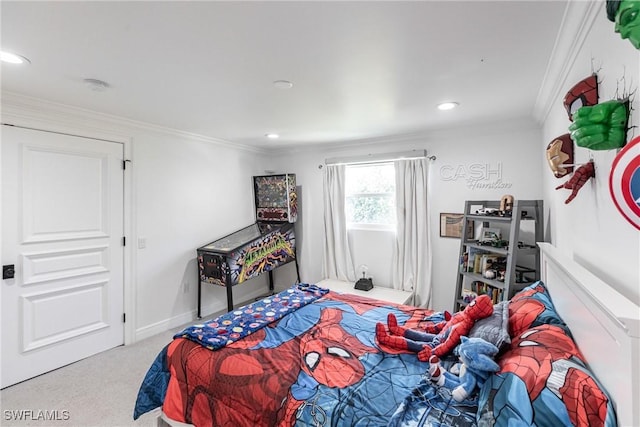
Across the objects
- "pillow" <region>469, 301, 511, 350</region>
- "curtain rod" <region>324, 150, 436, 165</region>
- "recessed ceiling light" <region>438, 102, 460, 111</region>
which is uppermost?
"recessed ceiling light" <region>438, 102, 460, 111</region>

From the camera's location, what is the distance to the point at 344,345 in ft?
5.81

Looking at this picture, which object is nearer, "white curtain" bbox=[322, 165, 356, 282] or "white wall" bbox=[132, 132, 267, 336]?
"white wall" bbox=[132, 132, 267, 336]

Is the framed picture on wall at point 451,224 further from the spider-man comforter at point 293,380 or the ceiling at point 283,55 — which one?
the spider-man comforter at point 293,380

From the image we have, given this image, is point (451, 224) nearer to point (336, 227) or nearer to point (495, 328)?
point (336, 227)

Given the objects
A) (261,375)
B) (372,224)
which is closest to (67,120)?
(261,375)

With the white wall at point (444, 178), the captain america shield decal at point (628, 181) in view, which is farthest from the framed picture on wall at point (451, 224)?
the captain america shield decal at point (628, 181)

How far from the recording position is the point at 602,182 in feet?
3.77

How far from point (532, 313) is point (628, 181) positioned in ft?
3.22

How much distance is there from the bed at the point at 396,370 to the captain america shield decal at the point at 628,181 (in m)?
0.25

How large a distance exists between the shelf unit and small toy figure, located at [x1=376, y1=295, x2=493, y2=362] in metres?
1.13

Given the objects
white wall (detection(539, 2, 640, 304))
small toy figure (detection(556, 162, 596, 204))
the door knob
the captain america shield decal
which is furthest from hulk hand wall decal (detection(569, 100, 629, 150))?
the door knob

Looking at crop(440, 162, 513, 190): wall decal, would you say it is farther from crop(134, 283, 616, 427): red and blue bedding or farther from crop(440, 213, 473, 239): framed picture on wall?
crop(134, 283, 616, 427): red and blue bedding

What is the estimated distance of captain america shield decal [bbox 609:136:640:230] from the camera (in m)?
0.69

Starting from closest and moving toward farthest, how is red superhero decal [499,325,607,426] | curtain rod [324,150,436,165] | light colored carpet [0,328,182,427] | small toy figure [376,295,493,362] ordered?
red superhero decal [499,325,607,426] → small toy figure [376,295,493,362] → light colored carpet [0,328,182,427] → curtain rod [324,150,436,165]
